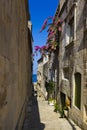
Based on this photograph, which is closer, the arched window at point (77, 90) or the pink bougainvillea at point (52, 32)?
the arched window at point (77, 90)

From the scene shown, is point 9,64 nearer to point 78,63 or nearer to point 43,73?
point 78,63

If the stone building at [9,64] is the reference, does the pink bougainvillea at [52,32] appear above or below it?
above

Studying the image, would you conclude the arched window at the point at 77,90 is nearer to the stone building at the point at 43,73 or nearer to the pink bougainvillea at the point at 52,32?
the pink bougainvillea at the point at 52,32

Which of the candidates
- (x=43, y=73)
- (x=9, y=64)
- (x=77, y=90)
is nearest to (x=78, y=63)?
(x=77, y=90)

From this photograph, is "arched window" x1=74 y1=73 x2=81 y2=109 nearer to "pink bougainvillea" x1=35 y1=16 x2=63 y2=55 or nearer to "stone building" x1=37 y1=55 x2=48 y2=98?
"pink bougainvillea" x1=35 y1=16 x2=63 y2=55

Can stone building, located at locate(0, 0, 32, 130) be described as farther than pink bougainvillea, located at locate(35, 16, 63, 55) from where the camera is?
No

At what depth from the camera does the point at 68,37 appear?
12445 millimetres

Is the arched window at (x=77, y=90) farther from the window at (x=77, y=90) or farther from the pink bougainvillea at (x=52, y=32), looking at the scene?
the pink bougainvillea at (x=52, y=32)

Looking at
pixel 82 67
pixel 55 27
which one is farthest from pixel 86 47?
pixel 55 27

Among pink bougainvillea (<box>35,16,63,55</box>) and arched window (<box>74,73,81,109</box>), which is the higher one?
pink bougainvillea (<box>35,16,63,55</box>)

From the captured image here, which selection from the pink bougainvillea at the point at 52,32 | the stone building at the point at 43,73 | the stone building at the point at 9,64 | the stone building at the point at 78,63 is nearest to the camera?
the stone building at the point at 9,64

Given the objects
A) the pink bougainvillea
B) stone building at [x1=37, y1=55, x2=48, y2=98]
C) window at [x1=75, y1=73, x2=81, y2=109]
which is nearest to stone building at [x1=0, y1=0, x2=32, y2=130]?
window at [x1=75, y1=73, x2=81, y2=109]

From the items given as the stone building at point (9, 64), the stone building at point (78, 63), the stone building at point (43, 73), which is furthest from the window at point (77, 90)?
the stone building at point (43, 73)

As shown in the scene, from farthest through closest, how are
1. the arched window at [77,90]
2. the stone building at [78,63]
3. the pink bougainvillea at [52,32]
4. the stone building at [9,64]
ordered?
1. the pink bougainvillea at [52,32]
2. the arched window at [77,90]
3. the stone building at [78,63]
4. the stone building at [9,64]
